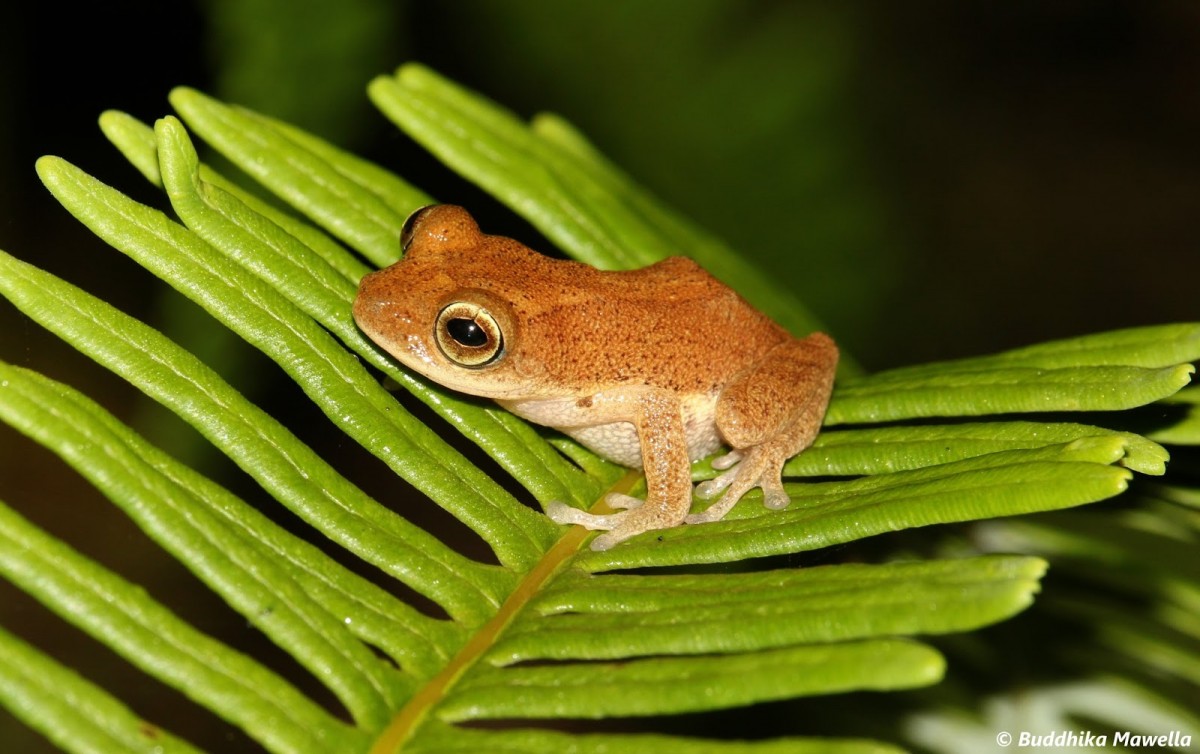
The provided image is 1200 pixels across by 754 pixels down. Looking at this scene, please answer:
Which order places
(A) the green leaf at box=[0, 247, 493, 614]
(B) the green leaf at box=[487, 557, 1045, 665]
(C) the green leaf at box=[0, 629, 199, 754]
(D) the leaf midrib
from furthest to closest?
(A) the green leaf at box=[0, 247, 493, 614], (D) the leaf midrib, (B) the green leaf at box=[487, 557, 1045, 665], (C) the green leaf at box=[0, 629, 199, 754]

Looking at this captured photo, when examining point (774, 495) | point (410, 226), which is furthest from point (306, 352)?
point (774, 495)

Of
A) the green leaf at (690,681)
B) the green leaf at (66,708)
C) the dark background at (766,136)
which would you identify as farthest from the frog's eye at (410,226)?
the green leaf at (66,708)

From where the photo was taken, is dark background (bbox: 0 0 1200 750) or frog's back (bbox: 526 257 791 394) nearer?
frog's back (bbox: 526 257 791 394)

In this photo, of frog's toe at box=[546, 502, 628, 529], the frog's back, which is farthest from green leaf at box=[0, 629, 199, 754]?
the frog's back

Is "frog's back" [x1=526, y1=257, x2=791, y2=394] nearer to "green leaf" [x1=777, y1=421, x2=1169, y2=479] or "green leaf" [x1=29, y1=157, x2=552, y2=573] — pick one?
"green leaf" [x1=777, y1=421, x2=1169, y2=479]

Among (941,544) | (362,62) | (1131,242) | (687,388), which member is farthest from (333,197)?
(1131,242)

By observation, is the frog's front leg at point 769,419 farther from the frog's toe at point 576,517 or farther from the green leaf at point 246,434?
the green leaf at point 246,434

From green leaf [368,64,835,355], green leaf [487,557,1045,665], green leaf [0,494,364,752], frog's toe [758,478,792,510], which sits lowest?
green leaf [0,494,364,752]
